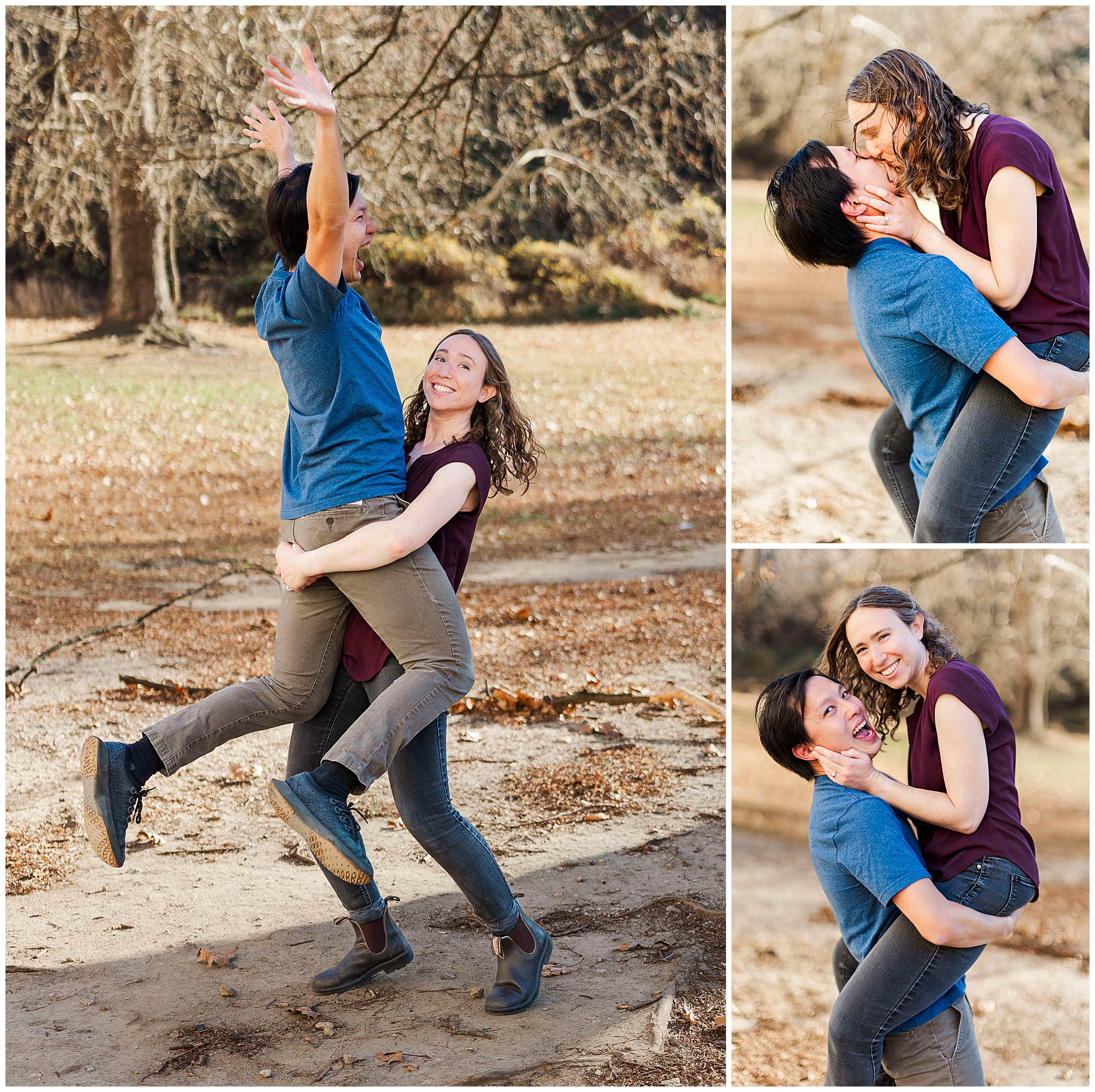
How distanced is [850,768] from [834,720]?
12cm

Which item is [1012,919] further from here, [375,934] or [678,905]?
[375,934]

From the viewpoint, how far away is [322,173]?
7.97ft

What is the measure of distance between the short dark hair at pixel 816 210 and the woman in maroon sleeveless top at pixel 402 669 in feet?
2.79

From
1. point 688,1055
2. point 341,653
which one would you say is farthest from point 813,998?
point 341,653

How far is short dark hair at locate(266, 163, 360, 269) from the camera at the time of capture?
104 inches

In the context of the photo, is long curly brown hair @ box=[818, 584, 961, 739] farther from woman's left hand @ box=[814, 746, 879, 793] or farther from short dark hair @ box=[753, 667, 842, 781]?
woman's left hand @ box=[814, 746, 879, 793]

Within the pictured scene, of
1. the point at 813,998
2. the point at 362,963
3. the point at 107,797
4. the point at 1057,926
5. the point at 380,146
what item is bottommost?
the point at 1057,926

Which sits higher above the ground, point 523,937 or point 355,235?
point 355,235

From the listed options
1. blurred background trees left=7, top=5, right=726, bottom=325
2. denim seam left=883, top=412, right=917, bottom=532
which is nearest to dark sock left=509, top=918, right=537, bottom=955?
denim seam left=883, top=412, right=917, bottom=532

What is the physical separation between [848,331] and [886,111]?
7.96 m

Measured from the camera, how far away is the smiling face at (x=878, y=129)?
2500 millimetres

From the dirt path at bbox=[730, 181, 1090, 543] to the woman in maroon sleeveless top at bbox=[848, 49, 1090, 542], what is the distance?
4013 mm

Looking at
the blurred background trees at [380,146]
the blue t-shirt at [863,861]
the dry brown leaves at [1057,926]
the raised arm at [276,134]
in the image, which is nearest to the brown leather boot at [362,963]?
the blue t-shirt at [863,861]

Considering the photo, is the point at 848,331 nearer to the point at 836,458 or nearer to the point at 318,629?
the point at 836,458
